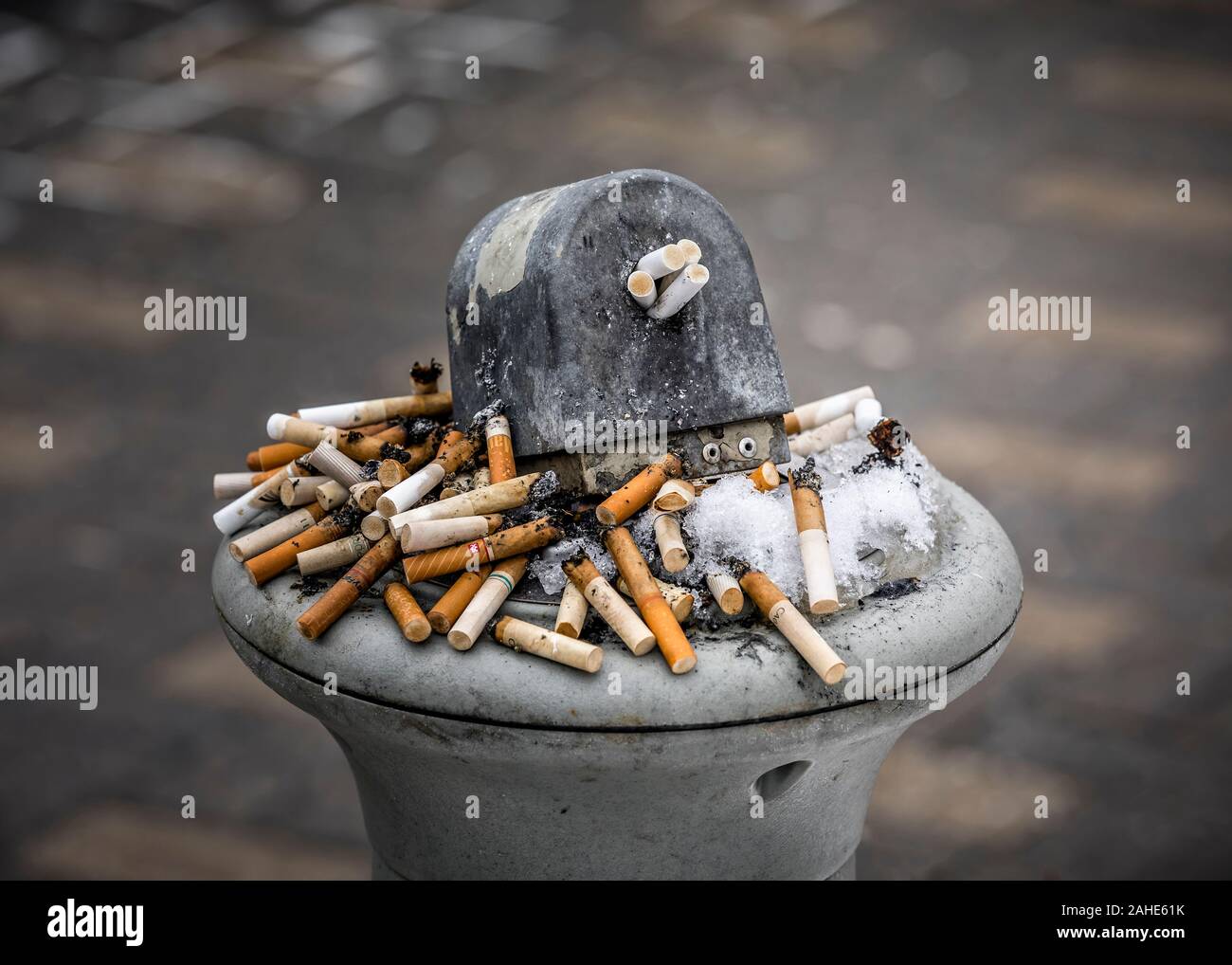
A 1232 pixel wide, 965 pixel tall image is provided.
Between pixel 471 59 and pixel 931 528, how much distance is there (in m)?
2.94

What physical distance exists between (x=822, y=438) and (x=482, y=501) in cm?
99

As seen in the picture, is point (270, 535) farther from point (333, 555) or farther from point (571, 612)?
point (571, 612)

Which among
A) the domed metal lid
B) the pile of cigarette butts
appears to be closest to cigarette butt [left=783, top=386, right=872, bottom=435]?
the pile of cigarette butts

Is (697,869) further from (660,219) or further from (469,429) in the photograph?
(660,219)

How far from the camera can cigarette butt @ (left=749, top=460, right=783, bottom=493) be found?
2576 mm

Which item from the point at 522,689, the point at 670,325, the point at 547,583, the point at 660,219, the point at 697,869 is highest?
the point at 660,219

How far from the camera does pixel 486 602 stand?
2355 mm

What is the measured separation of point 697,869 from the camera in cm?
258

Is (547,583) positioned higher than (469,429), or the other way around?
(469,429)

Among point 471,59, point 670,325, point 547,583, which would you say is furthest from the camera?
point 471,59

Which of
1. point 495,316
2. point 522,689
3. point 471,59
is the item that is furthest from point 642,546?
point 471,59

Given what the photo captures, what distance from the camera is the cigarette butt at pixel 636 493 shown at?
246 centimetres

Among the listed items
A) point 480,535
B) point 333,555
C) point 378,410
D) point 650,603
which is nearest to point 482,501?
point 480,535

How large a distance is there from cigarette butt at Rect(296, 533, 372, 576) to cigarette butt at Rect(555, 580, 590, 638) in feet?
1.67
